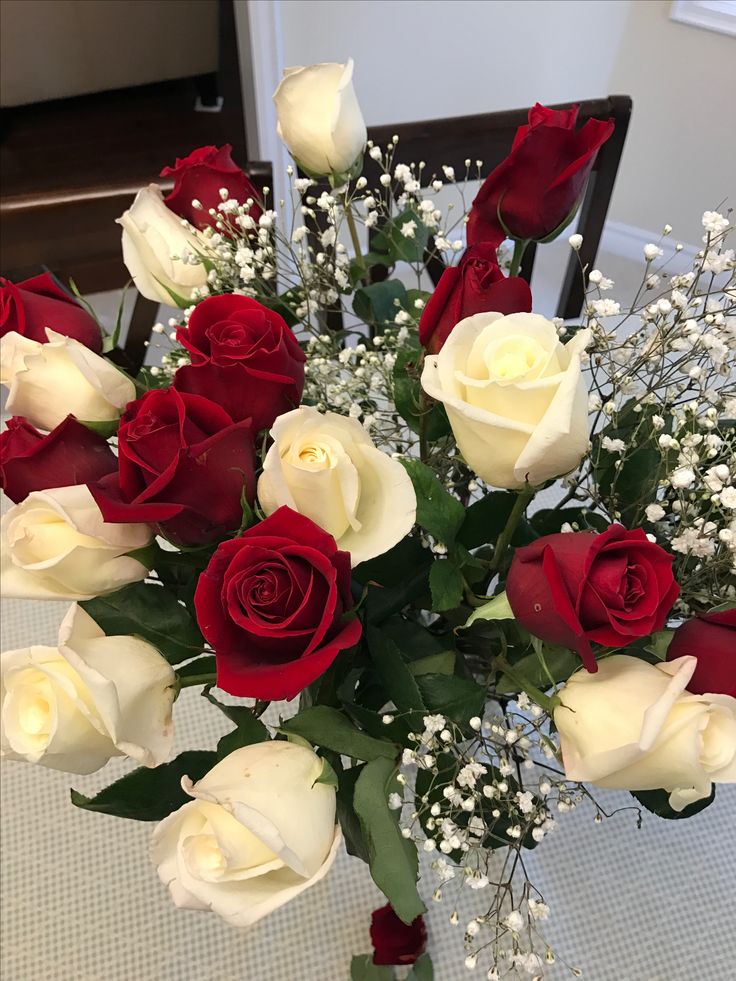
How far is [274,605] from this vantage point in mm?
380

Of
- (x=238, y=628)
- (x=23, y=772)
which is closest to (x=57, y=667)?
(x=238, y=628)

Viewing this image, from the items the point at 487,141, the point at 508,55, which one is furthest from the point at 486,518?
the point at 508,55

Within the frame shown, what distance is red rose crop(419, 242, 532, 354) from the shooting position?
44 centimetres

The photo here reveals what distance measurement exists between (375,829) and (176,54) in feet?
9.81

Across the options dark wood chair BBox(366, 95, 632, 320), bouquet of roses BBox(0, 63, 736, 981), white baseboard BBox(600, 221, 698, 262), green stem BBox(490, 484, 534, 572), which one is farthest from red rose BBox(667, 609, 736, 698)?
white baseboard BBox(600, 221, 698, 262)

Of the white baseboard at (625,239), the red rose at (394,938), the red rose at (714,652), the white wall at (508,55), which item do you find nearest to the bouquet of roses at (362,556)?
the red rose at (714,652)

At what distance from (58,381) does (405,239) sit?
1.00 feet

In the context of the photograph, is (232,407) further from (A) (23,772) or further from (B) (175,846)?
(A) (23,772)

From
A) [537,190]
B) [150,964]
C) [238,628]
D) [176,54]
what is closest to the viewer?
[238,628]

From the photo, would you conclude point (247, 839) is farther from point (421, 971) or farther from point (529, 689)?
point (421, 971)

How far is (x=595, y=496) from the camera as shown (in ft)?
1.71

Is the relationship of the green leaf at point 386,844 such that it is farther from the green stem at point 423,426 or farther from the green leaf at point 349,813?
the green stem at point 423,426

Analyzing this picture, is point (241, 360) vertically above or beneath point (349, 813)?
above

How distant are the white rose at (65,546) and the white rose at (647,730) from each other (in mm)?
240
